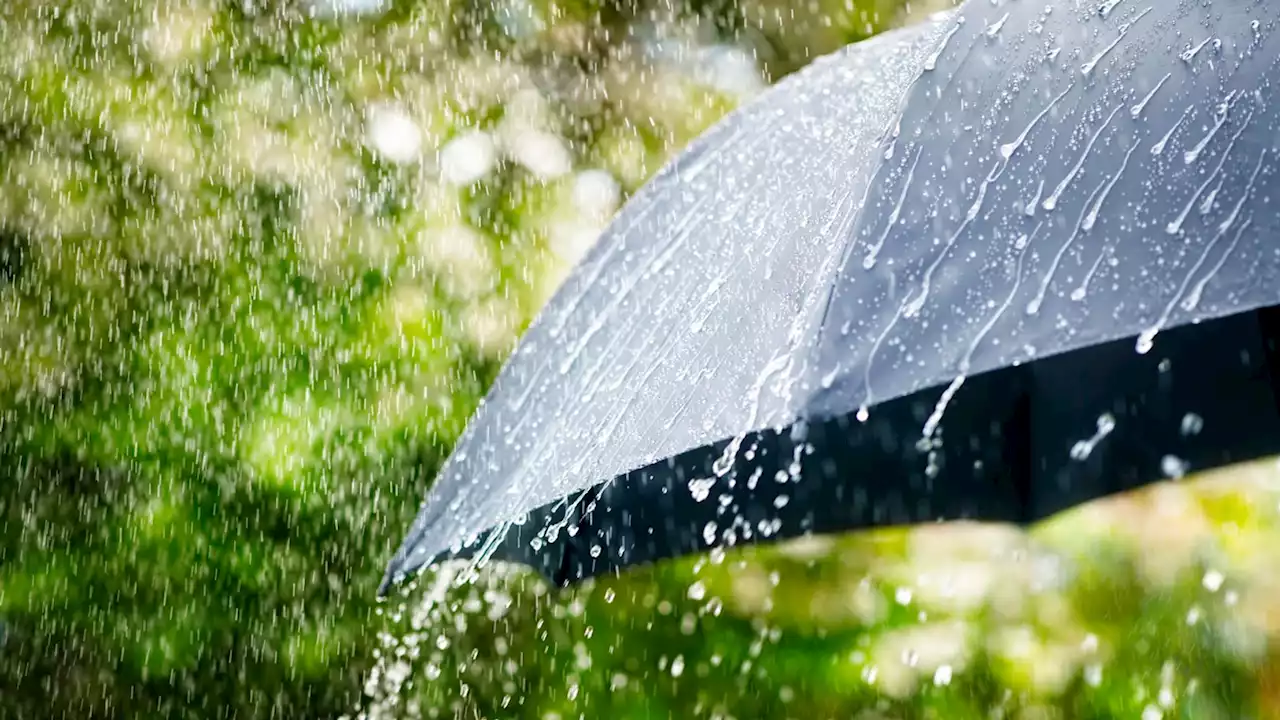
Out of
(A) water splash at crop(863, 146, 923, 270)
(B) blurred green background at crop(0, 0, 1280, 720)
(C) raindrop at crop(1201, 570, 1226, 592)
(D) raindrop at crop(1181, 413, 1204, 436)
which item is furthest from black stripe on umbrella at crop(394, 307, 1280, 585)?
(C) raindrop at crop(1201, 570, 1226, 592)

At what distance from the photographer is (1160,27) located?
113 cm

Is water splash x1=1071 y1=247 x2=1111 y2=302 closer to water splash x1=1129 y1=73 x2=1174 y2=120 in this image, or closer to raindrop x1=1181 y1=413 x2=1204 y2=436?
water splash x1=1129 y1=73 x2=1174 y2=120

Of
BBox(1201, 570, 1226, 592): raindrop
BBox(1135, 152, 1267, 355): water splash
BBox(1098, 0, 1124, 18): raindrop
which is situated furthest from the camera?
BBox(1201, 570, 1226, 592): raindrop

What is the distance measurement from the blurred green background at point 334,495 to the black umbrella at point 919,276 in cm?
217

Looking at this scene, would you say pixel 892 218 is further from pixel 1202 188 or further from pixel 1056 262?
pixel 1202 188

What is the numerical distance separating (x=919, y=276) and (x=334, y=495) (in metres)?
3.10

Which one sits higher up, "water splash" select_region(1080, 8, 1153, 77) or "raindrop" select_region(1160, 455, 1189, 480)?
"water splash" select_region(1080, 8, 1153, 77)

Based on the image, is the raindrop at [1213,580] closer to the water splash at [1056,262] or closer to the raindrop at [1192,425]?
the raindrop at [1192,425]

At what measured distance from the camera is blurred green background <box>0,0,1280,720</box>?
12.3 ft

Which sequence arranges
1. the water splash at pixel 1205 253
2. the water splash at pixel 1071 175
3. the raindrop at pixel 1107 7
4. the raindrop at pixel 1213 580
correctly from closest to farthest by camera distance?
the water splash at pixel 1205 253 → the water splash at pixel 1071 175 → the raindrop at pixel 1107 7 → the raindrop at pixel 1213 580

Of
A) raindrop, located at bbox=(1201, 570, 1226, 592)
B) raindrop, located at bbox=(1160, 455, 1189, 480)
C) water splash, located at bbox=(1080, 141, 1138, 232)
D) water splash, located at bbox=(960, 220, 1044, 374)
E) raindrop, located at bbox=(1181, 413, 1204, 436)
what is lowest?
water splash, located at bbox=(960, 220, 1044, 374)

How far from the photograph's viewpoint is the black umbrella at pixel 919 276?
3.15 feet

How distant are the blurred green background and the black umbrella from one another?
2.17m

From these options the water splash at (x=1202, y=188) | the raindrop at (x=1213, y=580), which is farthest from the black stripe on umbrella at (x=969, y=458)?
the raindrop at (x=1213, y=580)
